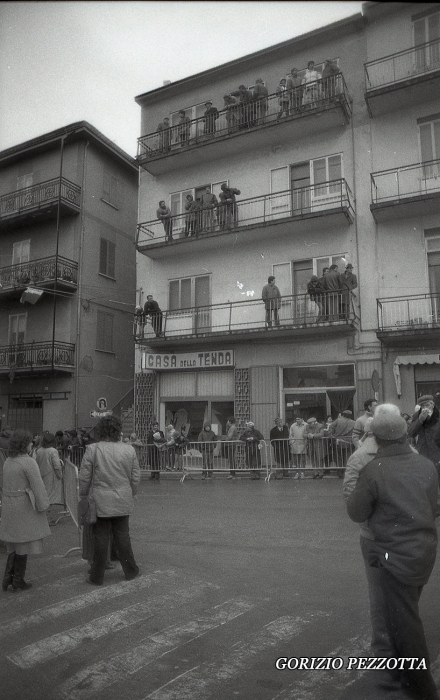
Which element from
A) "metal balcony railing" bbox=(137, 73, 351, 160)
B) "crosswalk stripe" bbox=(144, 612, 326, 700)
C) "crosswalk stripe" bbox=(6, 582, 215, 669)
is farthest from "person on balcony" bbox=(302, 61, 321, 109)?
"crosswalk stripe" bbox=(144, 612, 326, 700)

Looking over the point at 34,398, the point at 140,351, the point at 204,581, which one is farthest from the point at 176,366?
the point at 204,581

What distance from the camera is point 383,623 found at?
365 centimetres

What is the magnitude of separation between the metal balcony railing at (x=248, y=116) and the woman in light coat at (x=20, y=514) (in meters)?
15.3

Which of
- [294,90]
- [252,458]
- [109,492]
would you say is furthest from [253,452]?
[294,90]

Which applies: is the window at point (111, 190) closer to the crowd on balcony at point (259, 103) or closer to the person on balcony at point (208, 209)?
the crowd on balcony at point (259, 103)

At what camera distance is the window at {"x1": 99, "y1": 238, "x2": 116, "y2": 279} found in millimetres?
24141

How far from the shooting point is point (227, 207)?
64.1 feet

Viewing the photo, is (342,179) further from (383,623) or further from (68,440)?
(383,623)

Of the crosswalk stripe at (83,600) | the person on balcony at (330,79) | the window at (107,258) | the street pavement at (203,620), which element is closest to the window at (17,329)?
the window at (107,258)

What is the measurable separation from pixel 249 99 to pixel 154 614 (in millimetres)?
18289

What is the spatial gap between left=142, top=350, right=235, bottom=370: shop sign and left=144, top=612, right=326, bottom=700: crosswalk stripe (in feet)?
47.3

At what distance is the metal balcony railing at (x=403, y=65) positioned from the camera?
1670cm

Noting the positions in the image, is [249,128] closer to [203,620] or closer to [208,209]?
[208,209]

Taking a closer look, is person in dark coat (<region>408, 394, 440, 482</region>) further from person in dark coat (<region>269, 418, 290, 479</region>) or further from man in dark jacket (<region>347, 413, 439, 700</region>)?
person in dark coat (<region>269, 418, 290, 479</region>)
